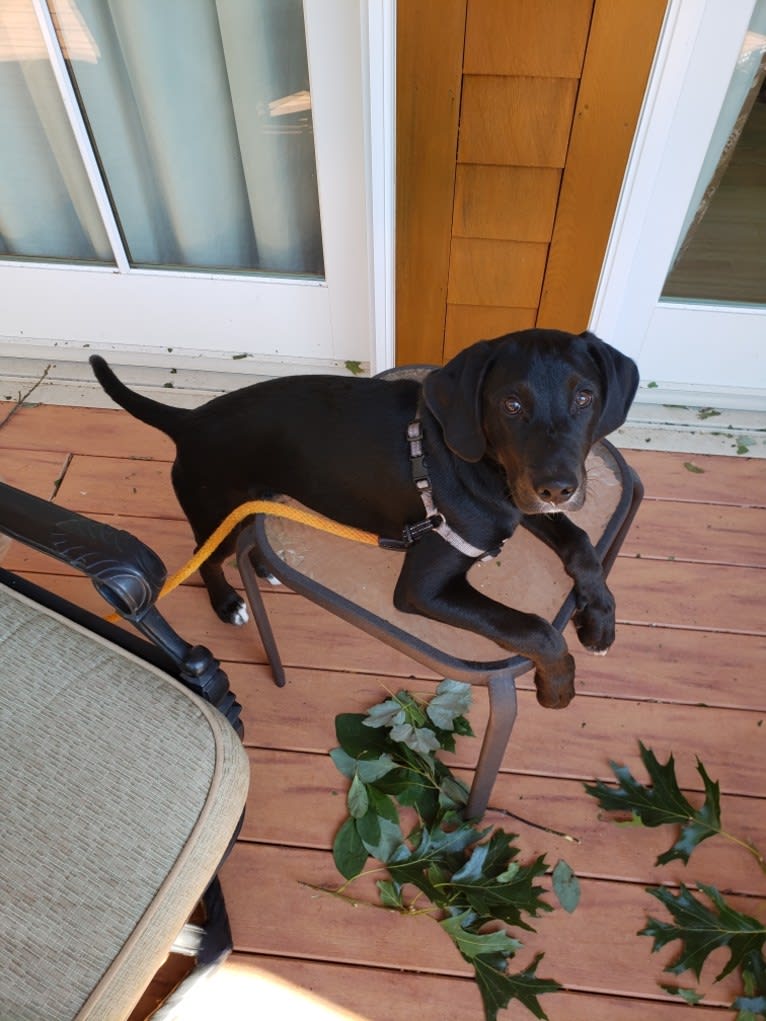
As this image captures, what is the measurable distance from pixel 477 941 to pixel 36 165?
241cm

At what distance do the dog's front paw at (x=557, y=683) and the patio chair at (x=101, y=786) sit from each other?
0.53m

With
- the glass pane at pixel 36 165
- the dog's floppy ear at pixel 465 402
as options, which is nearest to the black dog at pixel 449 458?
the dog's floppy ear at pixel 465 402

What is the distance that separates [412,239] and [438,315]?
24 cm

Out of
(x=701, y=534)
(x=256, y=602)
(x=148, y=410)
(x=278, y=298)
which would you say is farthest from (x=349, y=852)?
(x=278, y=298)

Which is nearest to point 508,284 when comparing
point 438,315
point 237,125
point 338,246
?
point 438,315

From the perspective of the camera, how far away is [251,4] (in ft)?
5.69

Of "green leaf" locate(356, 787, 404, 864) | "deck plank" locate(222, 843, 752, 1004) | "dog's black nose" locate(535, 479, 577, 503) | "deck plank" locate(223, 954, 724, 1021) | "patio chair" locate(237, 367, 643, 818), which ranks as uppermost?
"dog's black nose" locate(535, 479, 577, 503)

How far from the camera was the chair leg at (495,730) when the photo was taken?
117 cm

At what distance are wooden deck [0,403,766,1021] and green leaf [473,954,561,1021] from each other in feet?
0.14

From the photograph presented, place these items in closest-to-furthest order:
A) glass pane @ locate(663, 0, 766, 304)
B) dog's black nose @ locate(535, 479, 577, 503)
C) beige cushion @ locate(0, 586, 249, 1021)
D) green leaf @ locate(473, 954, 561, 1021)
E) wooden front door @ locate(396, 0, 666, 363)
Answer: beige cushion @ locate(0, 586, 249, 1021), dog's black nose @ locate(535, 479, 577, 503), green leaf @ locate(473, 954, 561, 1021), wooden front door @ locate(396, 0, 666, 363), glass pane @ locate(663, 0, 766, 304)

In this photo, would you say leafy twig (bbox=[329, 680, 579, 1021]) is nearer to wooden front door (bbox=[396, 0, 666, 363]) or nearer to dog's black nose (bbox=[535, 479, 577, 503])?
dog's black nose (bbox=[535, 479, 577, 503])

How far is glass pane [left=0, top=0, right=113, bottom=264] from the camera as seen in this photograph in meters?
1.90

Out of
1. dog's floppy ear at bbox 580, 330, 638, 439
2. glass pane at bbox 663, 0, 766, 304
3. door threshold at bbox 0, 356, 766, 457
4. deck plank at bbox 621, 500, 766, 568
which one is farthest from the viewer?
door threshold at bbox 0, 356, 766, 457

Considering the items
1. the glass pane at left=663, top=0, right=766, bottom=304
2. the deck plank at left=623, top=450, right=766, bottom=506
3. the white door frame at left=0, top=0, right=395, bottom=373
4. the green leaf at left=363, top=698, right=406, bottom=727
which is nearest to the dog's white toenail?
the green leaf at left=363, top=698, right=406, bottom=727
